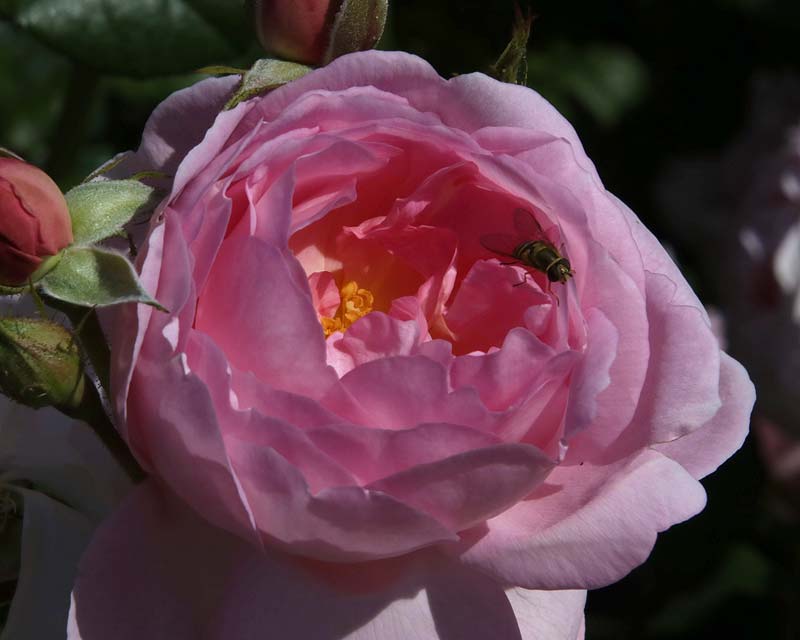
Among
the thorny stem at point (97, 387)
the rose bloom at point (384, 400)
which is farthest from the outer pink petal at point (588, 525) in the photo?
the thorny stem at point (97, 387)

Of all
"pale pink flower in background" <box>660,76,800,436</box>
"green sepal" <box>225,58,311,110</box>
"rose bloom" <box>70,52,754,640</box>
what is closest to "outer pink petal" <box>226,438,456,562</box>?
"rose bloom" <box>70,52,754,640</box>

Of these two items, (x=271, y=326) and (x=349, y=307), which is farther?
(x=349, y=307)

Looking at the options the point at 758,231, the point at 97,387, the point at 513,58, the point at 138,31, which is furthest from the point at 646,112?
the point at 97,387

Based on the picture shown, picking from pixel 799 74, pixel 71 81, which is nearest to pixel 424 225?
pixel 71 81

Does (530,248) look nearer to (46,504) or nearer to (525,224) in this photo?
(525,224)

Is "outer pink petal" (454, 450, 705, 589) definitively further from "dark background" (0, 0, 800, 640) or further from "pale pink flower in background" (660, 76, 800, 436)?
"pale pink flower in background" (660, 76, 800, 436)

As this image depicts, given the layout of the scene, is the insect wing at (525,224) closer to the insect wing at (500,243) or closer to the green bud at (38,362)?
the insect wing at (500,243)

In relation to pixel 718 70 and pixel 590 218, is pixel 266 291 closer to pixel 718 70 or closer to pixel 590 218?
pixel 590 218
